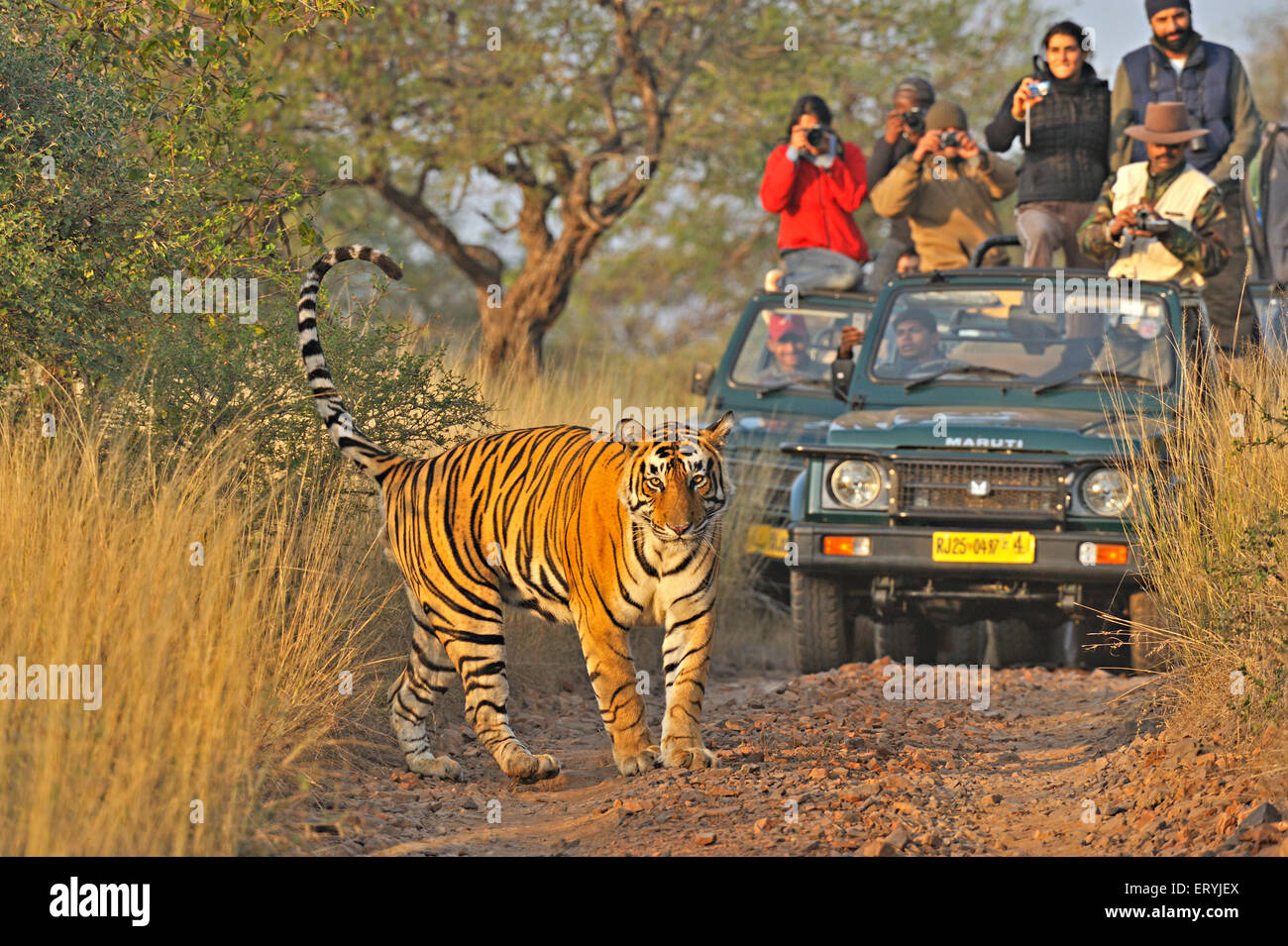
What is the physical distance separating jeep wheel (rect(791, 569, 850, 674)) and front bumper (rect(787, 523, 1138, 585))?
0.20 metres

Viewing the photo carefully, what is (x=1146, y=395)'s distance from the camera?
8.77 meters

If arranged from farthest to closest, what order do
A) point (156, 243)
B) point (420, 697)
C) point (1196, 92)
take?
1. point (1196, 92)
2. point (156, 243)
3. point (420, 697)

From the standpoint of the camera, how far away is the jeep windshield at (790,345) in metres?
11.4

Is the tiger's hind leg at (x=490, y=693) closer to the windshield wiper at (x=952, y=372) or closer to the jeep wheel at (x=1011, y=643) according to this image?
the windshield wiper at (x=952, y=372)

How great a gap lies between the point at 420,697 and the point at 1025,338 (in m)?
4.45

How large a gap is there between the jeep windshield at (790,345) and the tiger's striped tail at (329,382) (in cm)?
488

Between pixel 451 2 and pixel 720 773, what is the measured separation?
12136mm

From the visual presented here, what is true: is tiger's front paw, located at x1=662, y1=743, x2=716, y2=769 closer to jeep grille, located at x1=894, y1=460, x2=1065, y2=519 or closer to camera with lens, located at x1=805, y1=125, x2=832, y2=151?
jeep grille, located at x1=894, y1=460, x2=1065, y2=519

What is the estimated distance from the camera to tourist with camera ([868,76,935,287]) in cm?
1189

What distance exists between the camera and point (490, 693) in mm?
6352

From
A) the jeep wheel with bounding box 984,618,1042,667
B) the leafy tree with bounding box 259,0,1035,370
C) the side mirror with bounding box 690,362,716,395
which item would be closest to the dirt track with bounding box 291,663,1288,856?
the jeep wheel with bounding box 984,618,1042,667

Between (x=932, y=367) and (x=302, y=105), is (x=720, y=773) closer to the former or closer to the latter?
(x=932, y=367)
